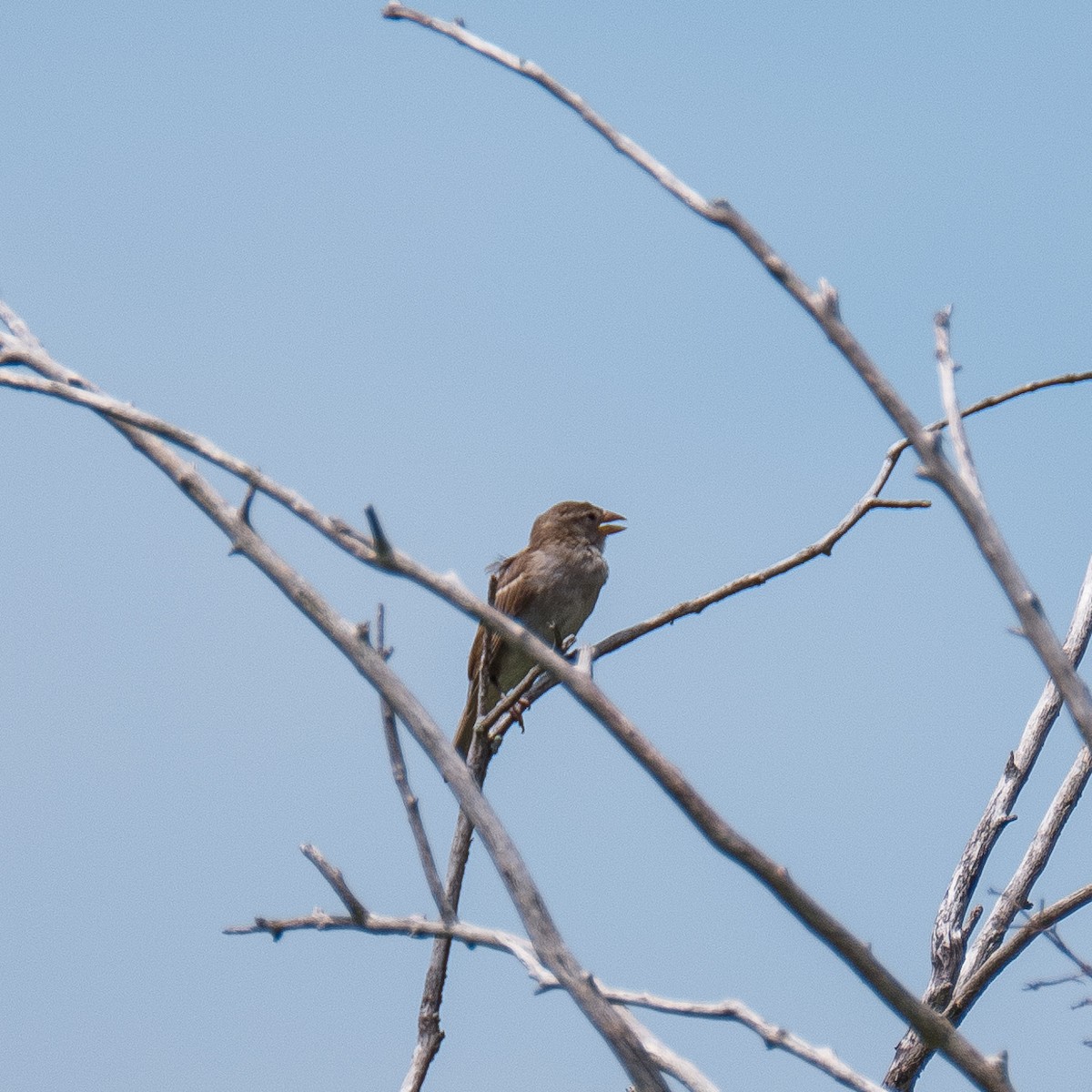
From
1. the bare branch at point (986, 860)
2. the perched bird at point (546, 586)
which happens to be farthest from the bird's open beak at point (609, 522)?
the bare branch at point (986, 860)

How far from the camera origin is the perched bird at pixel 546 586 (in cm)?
1009

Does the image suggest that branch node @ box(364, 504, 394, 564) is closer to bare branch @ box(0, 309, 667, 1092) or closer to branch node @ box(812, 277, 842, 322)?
bare branch @ box(0, 309, 667, 1092)

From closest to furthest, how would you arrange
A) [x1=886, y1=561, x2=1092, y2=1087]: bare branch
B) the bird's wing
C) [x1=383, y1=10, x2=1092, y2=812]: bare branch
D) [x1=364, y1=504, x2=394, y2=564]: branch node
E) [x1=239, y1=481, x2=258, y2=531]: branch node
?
[x1=383, y1=10, x2=1092, y2=812]: bare branch < [x1=364, y1=504, x2=394, y2=564]: branch node < [x1=239, y1=481, x2=258, y2=531]: branch node < [x1=886, y1=561, x2=1092, y2=1087]: bare branch < the bird's wing

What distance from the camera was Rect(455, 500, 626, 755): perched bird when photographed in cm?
1009

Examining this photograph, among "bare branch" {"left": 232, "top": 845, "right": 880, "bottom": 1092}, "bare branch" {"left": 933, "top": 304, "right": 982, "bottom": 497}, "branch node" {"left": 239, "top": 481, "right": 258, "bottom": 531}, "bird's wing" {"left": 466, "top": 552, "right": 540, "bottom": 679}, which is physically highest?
"bird's wing" {"left": 466, "top": 552, "right": 540, "bottom": 679}

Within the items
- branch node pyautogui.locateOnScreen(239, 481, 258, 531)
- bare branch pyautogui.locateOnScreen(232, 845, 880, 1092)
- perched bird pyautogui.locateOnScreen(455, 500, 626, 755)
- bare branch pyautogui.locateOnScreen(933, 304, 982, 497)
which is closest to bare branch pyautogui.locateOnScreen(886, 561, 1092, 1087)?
bare branch pyautogui.locateOnScreen(232, 845, 880, 1092)

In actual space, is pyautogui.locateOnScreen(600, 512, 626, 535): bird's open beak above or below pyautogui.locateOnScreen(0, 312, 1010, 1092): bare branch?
above

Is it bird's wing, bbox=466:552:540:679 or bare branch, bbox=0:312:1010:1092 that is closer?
bare branch, bbox=0:312:1010:1092

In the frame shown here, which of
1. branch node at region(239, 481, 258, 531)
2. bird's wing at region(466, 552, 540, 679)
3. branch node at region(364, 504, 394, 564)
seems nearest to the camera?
branch node at region(364, 504, 394, 564)

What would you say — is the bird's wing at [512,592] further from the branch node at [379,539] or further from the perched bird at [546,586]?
the branch node at [379,539]

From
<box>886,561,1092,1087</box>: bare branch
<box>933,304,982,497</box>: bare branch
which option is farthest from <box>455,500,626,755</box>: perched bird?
<box>933,304,982,497</box>: bare branch

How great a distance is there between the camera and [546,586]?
33.3ft

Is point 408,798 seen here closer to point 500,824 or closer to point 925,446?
point 500,824

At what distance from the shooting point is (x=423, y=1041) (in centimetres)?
361
